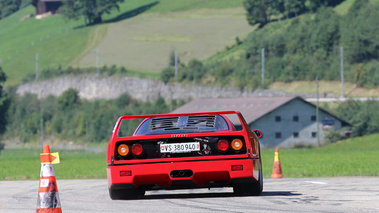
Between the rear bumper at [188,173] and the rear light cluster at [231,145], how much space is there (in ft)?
0.57

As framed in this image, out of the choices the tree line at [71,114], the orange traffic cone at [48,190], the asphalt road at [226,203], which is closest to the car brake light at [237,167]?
the asphalt road at [226,203]

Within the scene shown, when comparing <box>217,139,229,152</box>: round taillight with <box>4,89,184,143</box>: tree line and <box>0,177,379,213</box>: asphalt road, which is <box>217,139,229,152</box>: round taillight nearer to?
<box>0,177,379,213</box>: asphalt road

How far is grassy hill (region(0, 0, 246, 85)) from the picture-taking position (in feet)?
413

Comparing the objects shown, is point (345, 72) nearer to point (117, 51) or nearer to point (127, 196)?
point (117, 51)

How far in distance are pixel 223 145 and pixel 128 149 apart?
4.40ft

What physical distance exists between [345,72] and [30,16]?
3709 inches

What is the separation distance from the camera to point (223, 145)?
37.6 feet

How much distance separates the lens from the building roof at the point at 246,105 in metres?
79.9

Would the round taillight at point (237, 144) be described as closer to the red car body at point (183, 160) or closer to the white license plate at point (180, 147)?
the red car body at point (183, 160)

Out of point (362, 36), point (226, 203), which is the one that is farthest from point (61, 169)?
point (362, 36)

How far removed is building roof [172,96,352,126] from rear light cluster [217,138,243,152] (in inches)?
2602

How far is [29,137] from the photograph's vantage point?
345 feet

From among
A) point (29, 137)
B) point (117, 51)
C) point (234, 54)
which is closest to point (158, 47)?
point (117, 51)

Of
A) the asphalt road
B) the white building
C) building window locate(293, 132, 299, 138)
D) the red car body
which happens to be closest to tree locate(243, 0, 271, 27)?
the white building
